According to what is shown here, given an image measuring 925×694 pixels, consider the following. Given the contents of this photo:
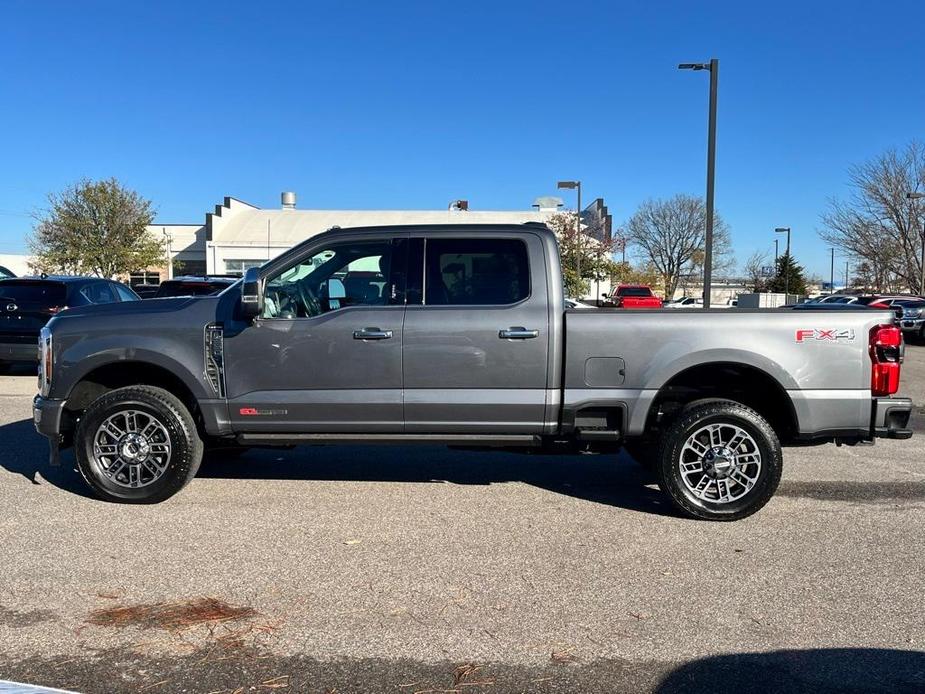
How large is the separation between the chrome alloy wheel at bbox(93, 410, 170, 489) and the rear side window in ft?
7.32

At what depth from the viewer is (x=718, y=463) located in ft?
17.6

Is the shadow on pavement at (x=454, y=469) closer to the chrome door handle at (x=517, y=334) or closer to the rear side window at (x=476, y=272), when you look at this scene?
the chrome door handle at (x=517, y=334)

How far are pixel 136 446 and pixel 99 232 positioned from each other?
3657 centimetres

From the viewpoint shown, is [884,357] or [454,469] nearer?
[884,357]

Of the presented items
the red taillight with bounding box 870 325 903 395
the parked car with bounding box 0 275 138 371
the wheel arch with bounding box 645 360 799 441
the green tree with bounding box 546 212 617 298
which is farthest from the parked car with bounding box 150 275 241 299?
the green tree with bounding box 546 212 617 298

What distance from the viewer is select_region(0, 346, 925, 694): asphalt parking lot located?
10.9 ft

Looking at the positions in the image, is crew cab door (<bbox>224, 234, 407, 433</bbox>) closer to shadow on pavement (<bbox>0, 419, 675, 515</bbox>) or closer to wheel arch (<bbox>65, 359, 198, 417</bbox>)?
wheel arch (<bbox>65, 359, 198, 417</bbox>)

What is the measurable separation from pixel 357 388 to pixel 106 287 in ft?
29.6

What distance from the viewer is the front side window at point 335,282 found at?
5625mm

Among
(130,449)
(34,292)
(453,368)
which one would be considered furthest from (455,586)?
(34,292)

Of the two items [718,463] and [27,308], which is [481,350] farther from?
[27,308]

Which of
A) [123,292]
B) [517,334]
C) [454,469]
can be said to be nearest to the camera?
[517,334]

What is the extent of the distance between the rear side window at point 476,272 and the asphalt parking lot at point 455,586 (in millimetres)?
1558

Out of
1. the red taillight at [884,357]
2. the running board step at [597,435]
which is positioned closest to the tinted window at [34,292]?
the running board step at [597,435]
